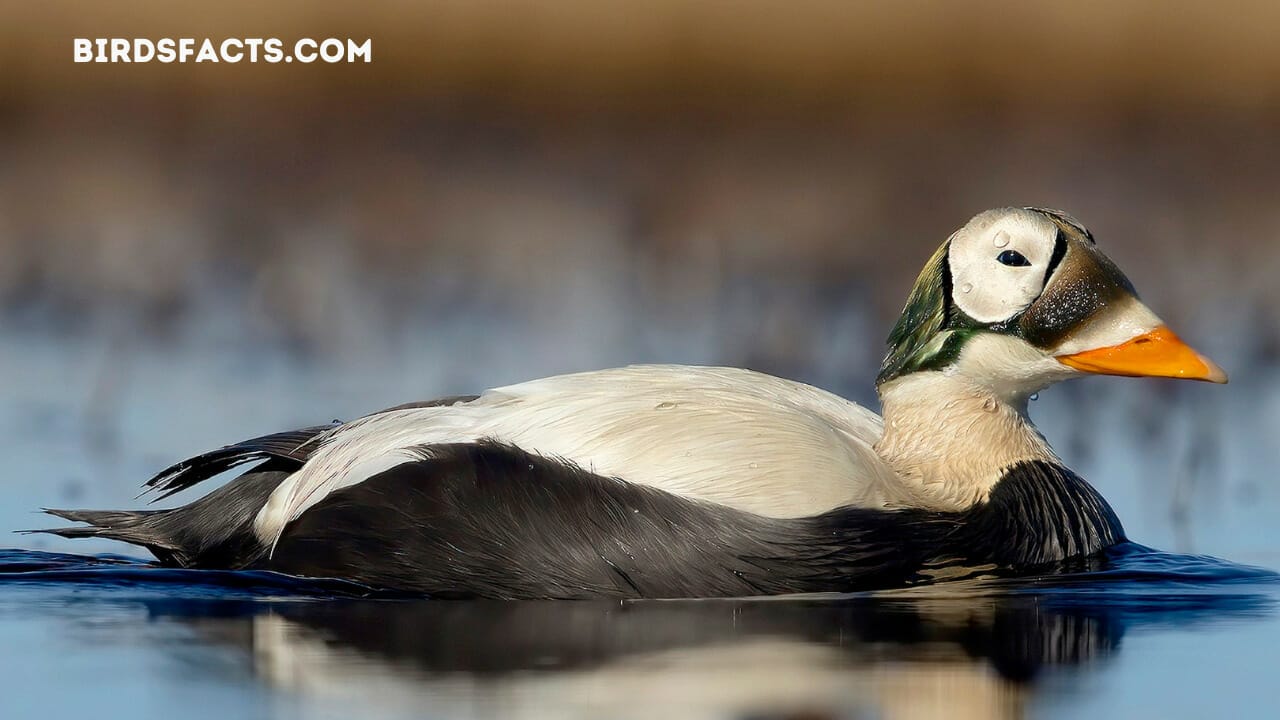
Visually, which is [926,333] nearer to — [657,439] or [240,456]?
[657,439]

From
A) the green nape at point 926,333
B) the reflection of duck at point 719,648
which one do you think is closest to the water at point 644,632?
the reflection of duck at point 719,648

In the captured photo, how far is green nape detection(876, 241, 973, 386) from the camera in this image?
22.5ft

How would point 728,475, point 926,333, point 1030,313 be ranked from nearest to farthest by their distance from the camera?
point 728,475
point 1030,313
point 926,333

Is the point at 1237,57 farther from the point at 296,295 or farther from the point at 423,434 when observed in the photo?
the point at 423,434

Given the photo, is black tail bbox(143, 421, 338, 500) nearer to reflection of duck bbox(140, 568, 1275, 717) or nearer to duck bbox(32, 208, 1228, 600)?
duck bbox(32, 208, 1228, 600)

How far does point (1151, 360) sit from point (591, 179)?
16.5 ft

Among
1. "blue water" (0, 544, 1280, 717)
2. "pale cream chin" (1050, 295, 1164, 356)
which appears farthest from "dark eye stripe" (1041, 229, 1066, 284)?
"blue water" (0, 544, 1280, 717)

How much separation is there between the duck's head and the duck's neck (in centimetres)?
6

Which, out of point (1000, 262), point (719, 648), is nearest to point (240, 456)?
point (719, 648)

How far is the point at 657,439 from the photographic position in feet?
21.1

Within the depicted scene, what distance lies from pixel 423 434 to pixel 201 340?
10.4 feet

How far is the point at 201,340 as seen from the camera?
9477 millimetres

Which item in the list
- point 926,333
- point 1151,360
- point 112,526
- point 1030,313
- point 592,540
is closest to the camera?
point 592,540

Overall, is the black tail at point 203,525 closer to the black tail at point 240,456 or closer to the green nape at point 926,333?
the black tail at point 240,456
